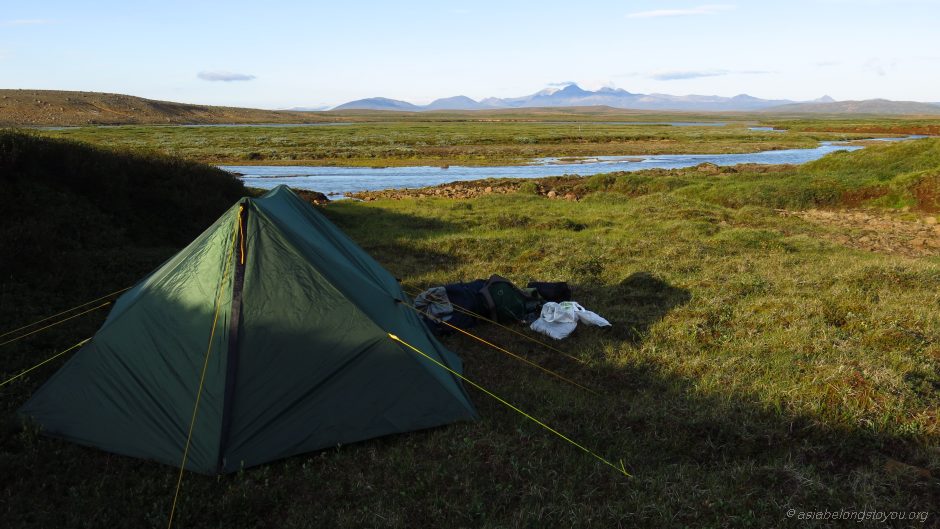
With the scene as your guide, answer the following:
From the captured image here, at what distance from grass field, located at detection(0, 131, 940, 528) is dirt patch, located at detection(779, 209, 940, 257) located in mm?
2785

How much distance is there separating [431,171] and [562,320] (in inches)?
1441

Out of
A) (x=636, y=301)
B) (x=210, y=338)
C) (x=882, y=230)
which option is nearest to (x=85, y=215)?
(x=210, y=338)

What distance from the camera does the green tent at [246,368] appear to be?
18.3 ft

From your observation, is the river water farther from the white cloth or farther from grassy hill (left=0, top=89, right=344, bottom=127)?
grassy hill (left=0, top=89, right=344, bottom=127)

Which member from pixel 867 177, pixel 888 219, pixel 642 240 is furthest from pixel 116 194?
pixel 867 177

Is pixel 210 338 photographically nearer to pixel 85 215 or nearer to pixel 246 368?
pixel 246 368

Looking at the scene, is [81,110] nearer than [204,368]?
No

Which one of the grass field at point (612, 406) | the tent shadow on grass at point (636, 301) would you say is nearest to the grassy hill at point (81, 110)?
the grass field at point (612, 406)

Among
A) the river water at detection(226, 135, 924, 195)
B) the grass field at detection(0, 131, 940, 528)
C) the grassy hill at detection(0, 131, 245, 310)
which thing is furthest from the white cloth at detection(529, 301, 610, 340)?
the river water at detection(226, 135, 924, 195)

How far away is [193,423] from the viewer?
5.46 m

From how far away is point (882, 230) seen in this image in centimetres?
1908

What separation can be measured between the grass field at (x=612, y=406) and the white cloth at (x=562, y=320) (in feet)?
0.90

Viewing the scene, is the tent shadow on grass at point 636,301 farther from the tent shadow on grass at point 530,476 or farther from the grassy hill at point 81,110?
the grassy hill at point 81,110

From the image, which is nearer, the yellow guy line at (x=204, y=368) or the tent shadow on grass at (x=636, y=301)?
the yellow guy line at (x=204, y=368)
